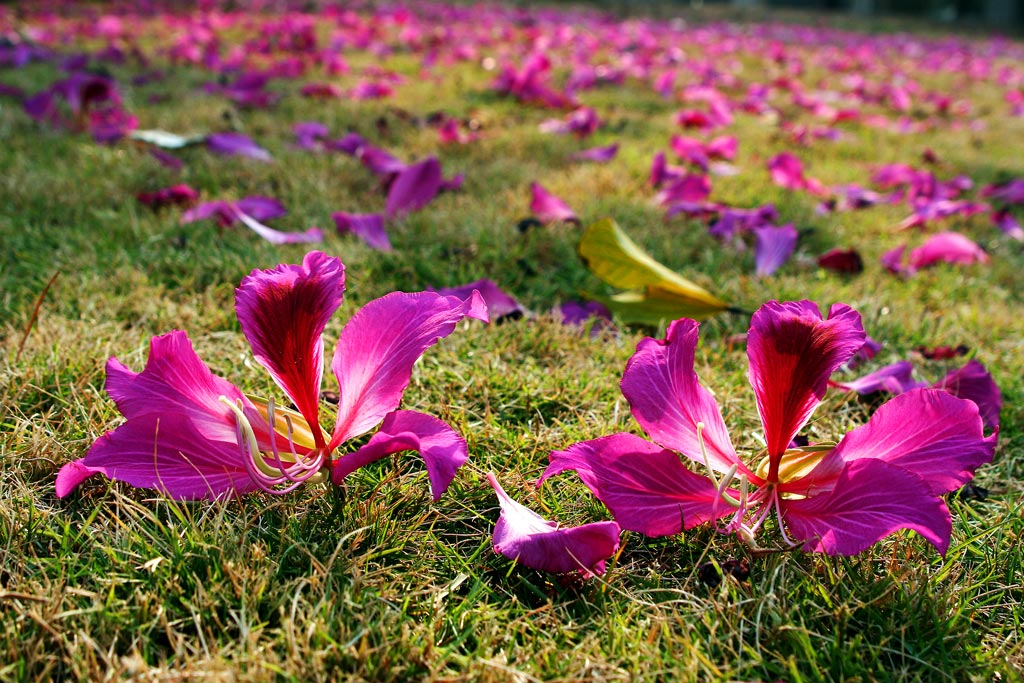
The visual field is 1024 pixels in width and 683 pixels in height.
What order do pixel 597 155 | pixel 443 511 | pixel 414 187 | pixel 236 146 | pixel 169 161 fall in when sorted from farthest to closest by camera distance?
pixel 597 155 → pixel 236 146 → pixel 169 161 → pixel 414 187 → pixel 443 511

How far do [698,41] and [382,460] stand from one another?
352 inches

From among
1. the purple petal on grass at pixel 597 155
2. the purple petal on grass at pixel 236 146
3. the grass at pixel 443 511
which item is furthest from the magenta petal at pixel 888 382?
the purple petal on grass at pixel 236 146

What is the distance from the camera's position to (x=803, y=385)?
3.39 feet

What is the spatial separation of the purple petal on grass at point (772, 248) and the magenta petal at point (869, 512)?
1.28 m

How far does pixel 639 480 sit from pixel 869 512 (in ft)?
0.95

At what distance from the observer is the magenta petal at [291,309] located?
1.06 metres

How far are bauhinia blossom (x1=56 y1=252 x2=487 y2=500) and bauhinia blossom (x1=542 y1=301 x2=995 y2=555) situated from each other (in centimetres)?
25

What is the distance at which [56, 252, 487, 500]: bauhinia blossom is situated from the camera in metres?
1.05

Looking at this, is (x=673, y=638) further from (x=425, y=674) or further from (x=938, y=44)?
(x=938, y=44)

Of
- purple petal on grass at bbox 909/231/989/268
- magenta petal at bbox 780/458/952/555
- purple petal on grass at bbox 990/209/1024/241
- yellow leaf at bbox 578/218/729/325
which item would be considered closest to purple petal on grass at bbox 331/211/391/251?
yellow leaf at bbox 578/218/729/325

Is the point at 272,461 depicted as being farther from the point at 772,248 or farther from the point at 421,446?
the point at 772,248

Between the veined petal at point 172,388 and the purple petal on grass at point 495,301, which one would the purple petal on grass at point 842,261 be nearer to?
the purple petal on grass at point 495,301

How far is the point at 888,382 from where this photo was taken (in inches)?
60.4

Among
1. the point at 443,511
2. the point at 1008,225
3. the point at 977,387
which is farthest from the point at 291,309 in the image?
the point at 1008,225
